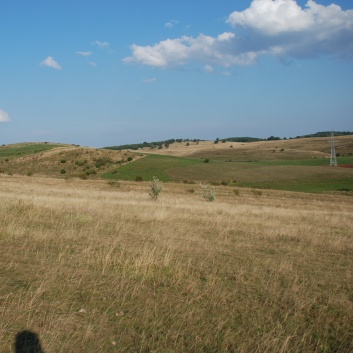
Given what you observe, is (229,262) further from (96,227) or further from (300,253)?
(96,227)

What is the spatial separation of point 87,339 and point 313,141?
154 meters

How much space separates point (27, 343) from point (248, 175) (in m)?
62.5

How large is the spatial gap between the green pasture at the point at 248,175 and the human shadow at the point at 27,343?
1977 inches

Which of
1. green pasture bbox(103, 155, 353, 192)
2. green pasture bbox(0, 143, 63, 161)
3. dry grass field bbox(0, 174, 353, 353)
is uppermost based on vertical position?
green pasture bbox(0, 143, 63, 161)

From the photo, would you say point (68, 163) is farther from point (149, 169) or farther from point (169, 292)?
point (169, 292)

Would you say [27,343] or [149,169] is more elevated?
[27,343]

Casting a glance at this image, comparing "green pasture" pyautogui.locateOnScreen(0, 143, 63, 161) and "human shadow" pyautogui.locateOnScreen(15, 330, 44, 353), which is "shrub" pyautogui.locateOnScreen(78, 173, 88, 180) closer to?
"green pasture" pyautogui.locateOnScreen(0, 143, 63, 161)

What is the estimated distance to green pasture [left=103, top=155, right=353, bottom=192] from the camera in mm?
56250

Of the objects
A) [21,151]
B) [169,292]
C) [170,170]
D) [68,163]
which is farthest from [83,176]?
[169,292]

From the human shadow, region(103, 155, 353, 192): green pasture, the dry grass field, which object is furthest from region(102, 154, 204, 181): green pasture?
the human shadow

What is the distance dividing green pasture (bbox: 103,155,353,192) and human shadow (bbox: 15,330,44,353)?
50222 millimetres

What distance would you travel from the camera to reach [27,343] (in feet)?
14.8

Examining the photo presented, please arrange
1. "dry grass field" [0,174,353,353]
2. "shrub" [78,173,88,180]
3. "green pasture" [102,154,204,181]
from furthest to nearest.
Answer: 1. "green pasture" [102,154,204,181]
2. "shrub" [78,173,88,180]
3. "dry grass field" [0,174,353,353]

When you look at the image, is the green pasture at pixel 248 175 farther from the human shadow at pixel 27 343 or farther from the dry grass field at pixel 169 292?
the human shadow at pixel 27 343
